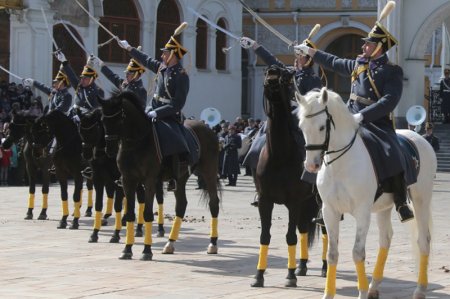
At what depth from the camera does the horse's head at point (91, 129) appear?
1630cm

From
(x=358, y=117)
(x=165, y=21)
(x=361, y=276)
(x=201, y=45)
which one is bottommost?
(x=361, y=276)

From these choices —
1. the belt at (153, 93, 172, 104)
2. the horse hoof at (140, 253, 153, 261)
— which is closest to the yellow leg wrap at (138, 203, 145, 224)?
the belt at (153, 93, 172, 104)

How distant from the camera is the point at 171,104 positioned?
14.5m

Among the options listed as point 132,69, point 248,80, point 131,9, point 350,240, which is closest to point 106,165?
point 132,69

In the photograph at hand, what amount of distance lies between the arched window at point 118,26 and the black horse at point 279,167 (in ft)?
92.4

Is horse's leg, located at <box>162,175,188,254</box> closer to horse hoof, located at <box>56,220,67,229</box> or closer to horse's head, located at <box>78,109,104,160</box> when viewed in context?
horse's head, located at <box>78,109,104,160</box>

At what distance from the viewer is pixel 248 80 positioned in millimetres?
50625

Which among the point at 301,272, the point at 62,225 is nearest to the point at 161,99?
the point at 301,272

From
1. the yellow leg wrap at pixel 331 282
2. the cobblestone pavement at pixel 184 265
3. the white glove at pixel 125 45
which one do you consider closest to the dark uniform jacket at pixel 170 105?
the white glove at pixel 125 45

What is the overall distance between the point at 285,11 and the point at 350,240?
35139 millimetres

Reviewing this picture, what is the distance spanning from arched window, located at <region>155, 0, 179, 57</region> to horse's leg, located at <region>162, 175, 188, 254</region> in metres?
27.3

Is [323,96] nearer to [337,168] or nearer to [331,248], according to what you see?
[337,168]

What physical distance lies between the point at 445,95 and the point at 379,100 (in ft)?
101

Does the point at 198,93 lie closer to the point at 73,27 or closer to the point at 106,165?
the point at 73,27
